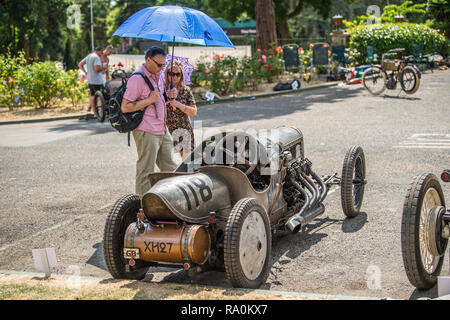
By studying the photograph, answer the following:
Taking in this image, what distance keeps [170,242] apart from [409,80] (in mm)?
14955

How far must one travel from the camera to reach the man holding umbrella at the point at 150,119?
6711 millimetres

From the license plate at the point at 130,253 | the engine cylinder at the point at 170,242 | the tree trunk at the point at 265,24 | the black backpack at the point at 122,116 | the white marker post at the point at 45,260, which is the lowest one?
the white marker post at the point at 45,260

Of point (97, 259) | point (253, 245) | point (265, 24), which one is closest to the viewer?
point (253, 245)

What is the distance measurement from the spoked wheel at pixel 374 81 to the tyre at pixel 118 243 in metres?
14.6

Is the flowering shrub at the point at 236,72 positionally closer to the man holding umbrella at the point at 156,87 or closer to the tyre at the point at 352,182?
the man holding umbrella at the point at 156,87

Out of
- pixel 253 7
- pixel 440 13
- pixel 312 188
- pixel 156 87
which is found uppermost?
pixel 253 7

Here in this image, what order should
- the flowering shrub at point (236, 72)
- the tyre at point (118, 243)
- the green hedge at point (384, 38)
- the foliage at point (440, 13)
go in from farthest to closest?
the foliage at point (440, 13) < the green hedge at point (384, 38) < the flowering shrub at point (236, 72) < the tyre at point (118, 243)

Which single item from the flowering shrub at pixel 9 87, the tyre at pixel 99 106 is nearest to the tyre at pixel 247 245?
the tyre at pixel 99 106

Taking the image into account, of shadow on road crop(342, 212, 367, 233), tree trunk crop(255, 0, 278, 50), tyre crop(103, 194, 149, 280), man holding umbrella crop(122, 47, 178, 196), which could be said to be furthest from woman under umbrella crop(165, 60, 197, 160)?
tree trunk crop(255, 0, 278, 50)

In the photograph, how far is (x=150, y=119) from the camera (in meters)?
6.91

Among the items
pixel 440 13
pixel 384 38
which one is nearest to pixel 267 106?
pixel 384 38

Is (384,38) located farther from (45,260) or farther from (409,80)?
(45,260)
